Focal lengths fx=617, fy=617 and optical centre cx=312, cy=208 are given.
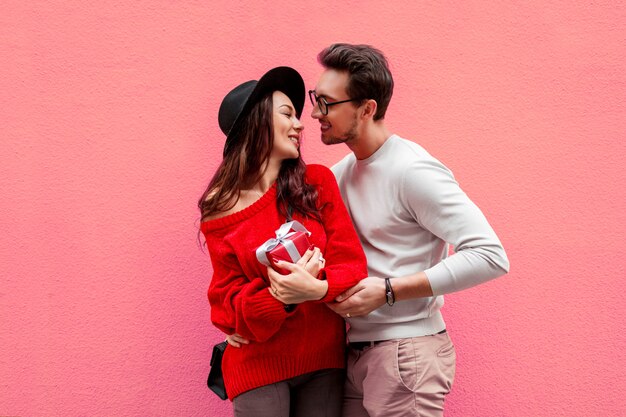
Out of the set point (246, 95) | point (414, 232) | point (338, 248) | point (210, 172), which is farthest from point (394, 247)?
point (210, 172)

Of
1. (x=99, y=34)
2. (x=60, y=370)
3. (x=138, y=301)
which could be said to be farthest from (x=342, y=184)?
(x=60, y=370)

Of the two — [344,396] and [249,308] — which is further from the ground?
[249,308]

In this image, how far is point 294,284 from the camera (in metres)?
1.32

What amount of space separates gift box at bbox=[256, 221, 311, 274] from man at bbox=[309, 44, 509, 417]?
0.64ft

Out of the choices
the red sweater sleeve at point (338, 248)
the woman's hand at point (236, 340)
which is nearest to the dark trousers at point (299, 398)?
the woman's hand at point (236, 340)

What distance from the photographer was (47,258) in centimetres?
192

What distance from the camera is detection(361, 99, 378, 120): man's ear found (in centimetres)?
163

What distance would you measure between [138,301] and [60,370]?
1.03 ft

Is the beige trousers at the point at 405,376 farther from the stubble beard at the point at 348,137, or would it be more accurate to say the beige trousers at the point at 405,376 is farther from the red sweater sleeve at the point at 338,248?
the stubble beard at the point at 348,137

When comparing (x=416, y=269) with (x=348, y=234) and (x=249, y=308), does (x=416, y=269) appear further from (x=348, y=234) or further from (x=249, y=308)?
(x=249, y=308)

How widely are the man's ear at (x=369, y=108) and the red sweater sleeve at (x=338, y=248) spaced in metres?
Answer: 0.23

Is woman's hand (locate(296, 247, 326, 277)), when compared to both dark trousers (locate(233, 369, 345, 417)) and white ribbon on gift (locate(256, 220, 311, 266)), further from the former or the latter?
dark trousers (locate(233, 369, 345, 417))

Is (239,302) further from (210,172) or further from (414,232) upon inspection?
(210,172)

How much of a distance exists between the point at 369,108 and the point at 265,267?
531mm
